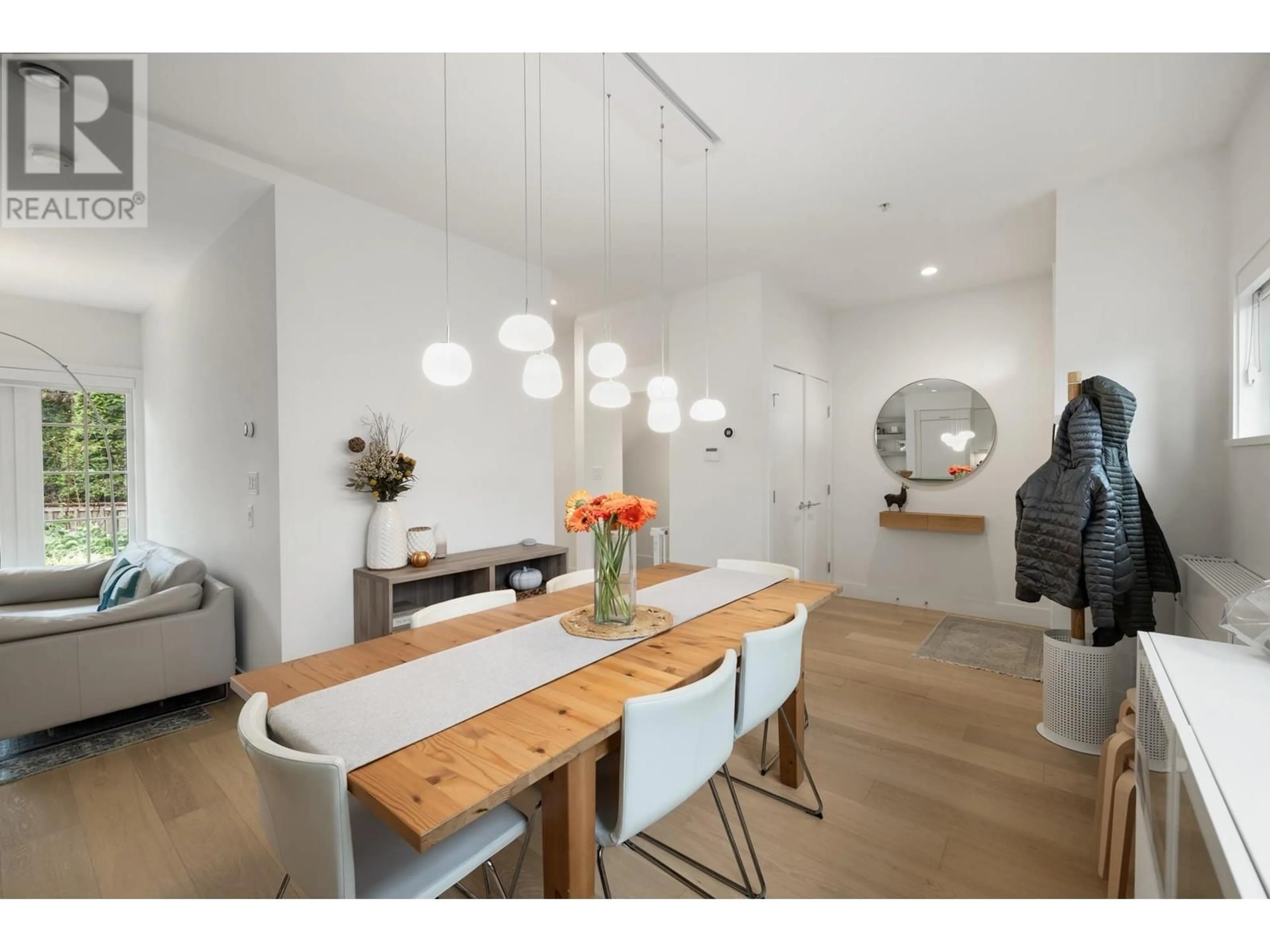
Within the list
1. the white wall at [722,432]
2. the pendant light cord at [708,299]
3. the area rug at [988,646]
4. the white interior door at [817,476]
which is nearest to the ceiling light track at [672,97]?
the pendant light cord at [708,299]

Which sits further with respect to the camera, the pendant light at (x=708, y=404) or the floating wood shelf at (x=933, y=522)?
the floating wood shelf at (x=933, y=522)

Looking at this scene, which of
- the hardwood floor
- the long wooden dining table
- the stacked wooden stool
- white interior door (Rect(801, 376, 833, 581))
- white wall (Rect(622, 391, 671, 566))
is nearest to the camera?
the long wooden dining table

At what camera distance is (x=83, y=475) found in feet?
13.8

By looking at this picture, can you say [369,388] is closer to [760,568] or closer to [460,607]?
[460,607]

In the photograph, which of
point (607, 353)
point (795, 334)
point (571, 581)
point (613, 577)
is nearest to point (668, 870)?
point (613, 577)

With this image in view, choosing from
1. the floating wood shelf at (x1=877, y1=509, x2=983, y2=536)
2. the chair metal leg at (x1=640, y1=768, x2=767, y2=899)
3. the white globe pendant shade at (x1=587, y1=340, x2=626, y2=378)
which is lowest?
the chair metal leg at (x1=640, y1=768, x2=767, y2=899)

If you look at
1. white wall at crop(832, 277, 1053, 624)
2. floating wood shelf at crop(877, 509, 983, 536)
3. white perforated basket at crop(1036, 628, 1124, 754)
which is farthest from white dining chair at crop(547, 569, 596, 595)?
white wall at crop(832, 277, 1053, 624)

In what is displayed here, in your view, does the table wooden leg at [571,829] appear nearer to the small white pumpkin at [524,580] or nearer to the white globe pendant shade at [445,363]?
the white globe pendant shade at [445,363]

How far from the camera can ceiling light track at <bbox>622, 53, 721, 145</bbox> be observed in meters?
1.81

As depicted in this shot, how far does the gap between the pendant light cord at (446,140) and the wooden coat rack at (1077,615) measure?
8.81 ft

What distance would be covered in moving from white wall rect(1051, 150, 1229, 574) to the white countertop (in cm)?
162

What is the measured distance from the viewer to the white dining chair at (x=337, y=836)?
870 mm

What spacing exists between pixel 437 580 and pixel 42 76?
2.52 m

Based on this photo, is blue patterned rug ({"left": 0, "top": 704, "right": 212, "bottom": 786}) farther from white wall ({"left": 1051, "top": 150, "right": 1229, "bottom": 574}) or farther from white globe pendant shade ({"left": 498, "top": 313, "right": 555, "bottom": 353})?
white wall ({"left": 1051, "top": 150, "right": 1229, "bottom": 574})
